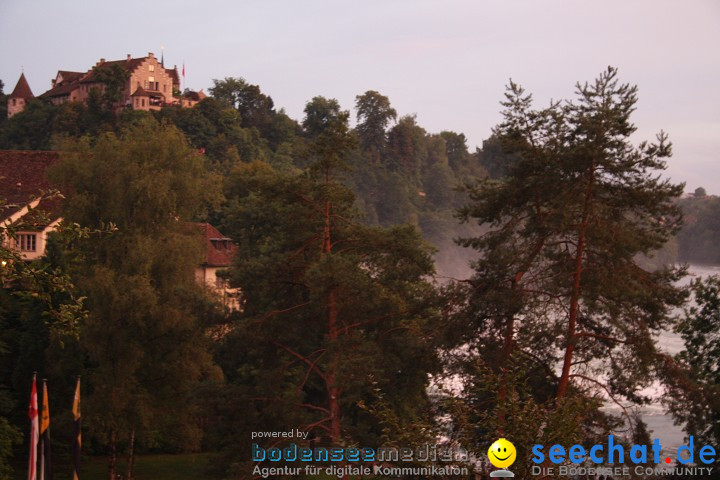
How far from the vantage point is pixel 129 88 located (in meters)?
97.0

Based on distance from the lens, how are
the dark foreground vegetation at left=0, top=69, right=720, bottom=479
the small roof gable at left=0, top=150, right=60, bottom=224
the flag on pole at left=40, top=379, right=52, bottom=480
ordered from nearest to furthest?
the dark foreground vegetation at left=0, top=69, right=720, bottom=479 < the flag on pole at left=40, top=379, right=52, bottom=480 < the small roof gable at left=0, top=150, right=60, bottom=224

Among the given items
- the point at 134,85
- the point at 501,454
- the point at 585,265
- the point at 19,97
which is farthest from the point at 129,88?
the point at 501,454

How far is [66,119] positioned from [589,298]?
79022mm

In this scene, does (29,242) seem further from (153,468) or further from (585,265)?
(585,265)

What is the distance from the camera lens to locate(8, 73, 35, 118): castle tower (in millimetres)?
108438

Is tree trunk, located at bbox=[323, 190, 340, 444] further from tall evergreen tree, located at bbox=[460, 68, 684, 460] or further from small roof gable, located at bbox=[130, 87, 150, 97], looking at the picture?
small roof gable, located at bbox=[130, 87, 150, 97]

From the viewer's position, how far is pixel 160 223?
31516mm

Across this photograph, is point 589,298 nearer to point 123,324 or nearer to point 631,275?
point 631,275

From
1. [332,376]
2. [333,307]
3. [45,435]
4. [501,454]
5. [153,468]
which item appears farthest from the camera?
[153,468]

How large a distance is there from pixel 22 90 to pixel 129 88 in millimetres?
19553

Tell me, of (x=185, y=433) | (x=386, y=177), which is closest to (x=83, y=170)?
(x=185, y=433)

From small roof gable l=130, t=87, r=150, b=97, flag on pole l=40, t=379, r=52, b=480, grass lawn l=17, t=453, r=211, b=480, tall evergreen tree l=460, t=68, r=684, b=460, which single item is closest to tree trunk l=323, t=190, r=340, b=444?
tall evergreen tree l=460, t=68, r=684, b=460

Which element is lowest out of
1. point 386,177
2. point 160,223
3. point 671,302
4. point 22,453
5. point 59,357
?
point 22,453

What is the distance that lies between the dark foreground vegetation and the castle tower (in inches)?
3135
